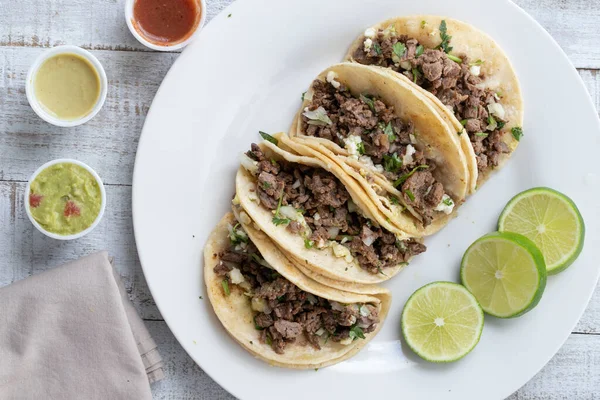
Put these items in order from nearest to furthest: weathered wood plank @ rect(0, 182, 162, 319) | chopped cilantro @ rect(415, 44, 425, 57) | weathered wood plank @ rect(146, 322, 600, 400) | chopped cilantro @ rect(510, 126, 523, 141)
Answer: chopped cilantro @ rect(415, 44, 425, 57) < chopped cilantro @ rect(510, 126, 523, 141) < weathered wood plank @ rect(0, 182, 162, 319) < weathered wood plank @ rect(146, 322, 600, 400)

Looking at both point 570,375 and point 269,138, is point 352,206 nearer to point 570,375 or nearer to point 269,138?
point 269,138

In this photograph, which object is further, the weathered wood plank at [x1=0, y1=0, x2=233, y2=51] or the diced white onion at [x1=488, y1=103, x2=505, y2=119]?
the weathered wood plank at [x1=0, y1=0, x2=233, y2=51]

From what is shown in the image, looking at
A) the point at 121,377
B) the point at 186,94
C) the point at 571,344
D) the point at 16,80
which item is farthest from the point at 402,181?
the point at 16,80

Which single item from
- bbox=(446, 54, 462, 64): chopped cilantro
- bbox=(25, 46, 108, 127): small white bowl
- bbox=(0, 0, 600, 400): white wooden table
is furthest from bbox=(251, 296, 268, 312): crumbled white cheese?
bbox=(446, 54, 462, 64): chopped cilantro

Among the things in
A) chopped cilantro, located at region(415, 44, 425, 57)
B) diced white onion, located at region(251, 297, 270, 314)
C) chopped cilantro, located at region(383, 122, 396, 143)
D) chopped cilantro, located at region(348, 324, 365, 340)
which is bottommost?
diced white onion, located at region(251, 297, 270, 314)

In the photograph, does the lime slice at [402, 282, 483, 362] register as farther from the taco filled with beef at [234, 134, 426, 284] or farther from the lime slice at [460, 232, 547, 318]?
the taco filled with beef at [234, 134, 426, 284]

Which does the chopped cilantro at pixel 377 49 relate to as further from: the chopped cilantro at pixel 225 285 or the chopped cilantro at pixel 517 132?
the chopped cilantro at pixel 225 285

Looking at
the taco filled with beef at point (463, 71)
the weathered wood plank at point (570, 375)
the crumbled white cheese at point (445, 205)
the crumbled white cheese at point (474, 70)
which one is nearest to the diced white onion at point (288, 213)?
the crumbled white cheese at point (445, 205)
